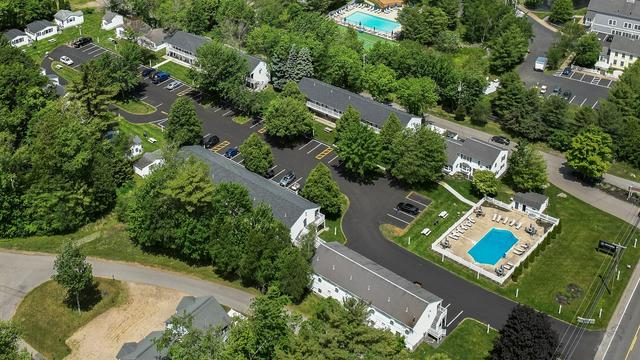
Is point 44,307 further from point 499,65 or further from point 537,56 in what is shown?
point 537,56

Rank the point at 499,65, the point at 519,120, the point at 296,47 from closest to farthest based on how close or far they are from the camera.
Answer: the point at 519,120 < the point at 296,47 < the point at 499,65

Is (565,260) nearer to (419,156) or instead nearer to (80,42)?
(419,156)

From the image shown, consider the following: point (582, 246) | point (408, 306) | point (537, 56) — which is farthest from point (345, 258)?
point (537, 56)

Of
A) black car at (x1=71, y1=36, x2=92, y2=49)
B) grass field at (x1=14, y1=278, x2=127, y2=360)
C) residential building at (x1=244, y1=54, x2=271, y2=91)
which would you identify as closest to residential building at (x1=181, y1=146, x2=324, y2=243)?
grass field at (x1=14, y1=278, x2=127, y2=360)

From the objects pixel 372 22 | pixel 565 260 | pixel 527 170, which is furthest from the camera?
pixel 372 22

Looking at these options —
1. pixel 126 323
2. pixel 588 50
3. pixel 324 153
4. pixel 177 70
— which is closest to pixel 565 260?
pixel 324 153

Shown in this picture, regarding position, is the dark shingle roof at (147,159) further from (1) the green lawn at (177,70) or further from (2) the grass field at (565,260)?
(2) the grass field at (565,260)

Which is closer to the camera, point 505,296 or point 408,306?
point 408,306
